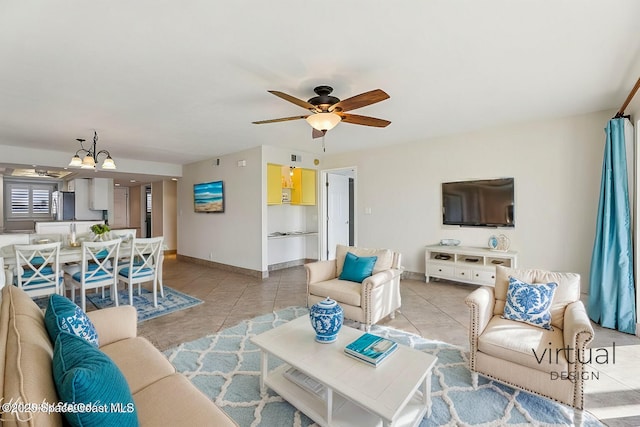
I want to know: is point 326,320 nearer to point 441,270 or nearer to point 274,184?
point 441,270

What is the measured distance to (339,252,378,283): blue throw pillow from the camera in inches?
128

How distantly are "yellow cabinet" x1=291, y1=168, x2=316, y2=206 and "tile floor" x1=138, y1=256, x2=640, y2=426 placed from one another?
1.50 meters

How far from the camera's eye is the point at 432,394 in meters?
2.00

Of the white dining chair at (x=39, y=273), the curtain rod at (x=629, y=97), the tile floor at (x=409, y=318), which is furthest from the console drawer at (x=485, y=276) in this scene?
the white dining chair at (x=39, y=273)

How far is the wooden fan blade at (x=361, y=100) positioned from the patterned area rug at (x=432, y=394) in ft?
7.14

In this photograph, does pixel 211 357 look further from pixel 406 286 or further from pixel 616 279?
pixel 616 279

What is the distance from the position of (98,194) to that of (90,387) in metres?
8.83

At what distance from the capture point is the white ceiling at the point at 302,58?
1803 millimetres

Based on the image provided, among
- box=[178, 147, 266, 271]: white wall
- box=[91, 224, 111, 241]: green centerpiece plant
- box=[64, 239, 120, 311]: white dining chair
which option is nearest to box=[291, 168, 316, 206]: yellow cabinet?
box=[178, 147, 266, 271]: white wall

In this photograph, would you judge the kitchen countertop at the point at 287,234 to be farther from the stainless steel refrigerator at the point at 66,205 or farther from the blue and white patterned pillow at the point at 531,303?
the stainless steel refrigerator at the point at 66,205

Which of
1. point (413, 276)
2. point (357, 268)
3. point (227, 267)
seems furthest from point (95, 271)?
point (413, 276)

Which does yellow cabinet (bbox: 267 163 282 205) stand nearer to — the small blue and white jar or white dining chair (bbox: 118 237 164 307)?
white dining chair (bbox: 118 237 164 307)

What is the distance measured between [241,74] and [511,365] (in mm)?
2968

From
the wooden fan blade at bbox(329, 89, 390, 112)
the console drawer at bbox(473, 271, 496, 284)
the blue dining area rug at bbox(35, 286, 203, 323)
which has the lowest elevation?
the blue dining area rug at bbox(35, 286, 203, 323)
